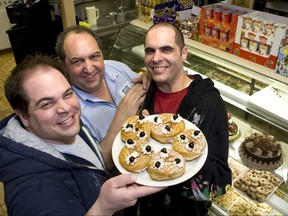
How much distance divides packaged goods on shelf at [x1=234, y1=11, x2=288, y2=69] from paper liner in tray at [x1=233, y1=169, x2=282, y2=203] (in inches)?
38.4

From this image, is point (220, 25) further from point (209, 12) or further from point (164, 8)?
point (164, 8)

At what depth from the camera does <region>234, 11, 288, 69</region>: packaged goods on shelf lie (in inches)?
90.8

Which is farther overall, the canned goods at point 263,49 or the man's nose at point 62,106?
the canned goods at point 263,49

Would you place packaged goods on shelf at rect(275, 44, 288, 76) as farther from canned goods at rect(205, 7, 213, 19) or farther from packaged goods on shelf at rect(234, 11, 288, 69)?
canned goods at rect(205, 7, 213, 19)

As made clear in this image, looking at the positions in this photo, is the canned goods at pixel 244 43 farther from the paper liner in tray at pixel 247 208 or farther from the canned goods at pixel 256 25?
the paper liner in tray at pixel 247 208

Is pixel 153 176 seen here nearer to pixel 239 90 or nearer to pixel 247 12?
pixel 239 90

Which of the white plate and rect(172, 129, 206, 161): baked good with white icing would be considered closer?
the white plate

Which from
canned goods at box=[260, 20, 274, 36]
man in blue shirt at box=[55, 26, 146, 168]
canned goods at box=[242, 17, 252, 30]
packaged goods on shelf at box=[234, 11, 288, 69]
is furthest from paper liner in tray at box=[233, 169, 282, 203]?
canned goods at box=[242, 17, 252, 30]

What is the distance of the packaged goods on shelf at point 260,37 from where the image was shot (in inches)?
90.8

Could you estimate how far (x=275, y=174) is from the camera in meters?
2.17

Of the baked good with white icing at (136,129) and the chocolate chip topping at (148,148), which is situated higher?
the baked good with white icing at (136,129)

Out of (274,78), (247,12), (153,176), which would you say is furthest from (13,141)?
(247,12)

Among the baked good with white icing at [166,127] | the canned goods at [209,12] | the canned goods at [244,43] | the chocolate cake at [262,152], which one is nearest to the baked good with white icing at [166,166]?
the baked good with white icing at [166,127]

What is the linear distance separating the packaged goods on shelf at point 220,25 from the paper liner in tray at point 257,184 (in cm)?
123
